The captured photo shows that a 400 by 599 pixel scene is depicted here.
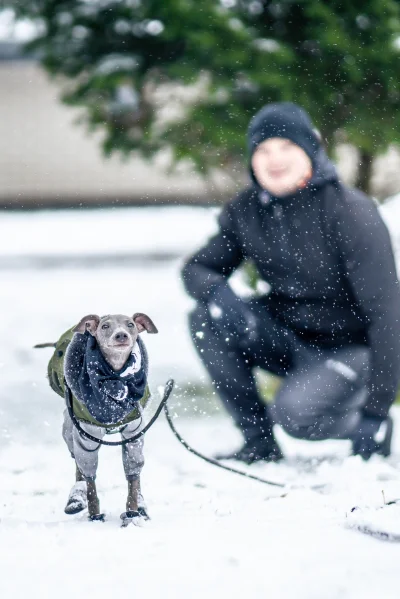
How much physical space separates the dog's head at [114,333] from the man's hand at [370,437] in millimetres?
1363

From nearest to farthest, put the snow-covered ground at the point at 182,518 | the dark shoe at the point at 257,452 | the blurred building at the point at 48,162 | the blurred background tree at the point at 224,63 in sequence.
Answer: the snow-covered ground at the point at 182,518 → the dark shoe at the point at 257,452 → the blurred background tree at the point at 224,63 → the blurred building at the point at 48,162

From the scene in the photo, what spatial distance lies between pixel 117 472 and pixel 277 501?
25.1 inches

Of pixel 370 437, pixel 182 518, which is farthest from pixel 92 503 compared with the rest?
pixel 370 437

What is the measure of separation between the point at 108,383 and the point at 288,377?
152 centimetres

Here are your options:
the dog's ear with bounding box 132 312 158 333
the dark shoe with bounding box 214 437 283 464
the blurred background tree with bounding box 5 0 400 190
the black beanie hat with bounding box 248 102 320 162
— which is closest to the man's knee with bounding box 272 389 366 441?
the dark shoe with bounding box 214 437 283 464

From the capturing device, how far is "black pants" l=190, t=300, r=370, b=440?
318 centimetres

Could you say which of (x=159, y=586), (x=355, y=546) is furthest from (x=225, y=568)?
(x=355, y=546)

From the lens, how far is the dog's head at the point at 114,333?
1874mm

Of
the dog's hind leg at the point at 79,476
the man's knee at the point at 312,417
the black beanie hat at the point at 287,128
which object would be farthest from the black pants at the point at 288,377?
the dog's hind leg at the point at 79,476

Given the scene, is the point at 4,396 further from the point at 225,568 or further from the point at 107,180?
the point at 107,180

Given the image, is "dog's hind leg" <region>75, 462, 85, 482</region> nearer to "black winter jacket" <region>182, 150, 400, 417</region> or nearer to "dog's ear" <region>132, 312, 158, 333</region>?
"dog's ear" <region>132, 312, 158, 333</region>

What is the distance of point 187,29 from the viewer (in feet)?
15.9

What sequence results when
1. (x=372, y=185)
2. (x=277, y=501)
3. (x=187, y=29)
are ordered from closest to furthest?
(x=277, y=501) < (x=187, y=29) < (x=372, y=185)

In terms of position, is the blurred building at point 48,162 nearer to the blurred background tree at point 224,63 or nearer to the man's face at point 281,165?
the blurred background tree at point 224,63
